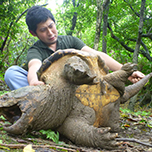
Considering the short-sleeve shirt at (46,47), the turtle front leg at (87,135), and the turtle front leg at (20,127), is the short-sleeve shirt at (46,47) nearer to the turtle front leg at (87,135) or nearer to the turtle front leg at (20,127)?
the turtle front leg at (87,135)

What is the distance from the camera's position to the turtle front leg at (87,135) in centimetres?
192

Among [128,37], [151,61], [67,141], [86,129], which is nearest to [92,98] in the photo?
[86,129]

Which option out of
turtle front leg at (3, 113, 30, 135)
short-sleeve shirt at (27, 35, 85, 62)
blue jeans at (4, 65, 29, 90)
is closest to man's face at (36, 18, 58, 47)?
short-sleeve shirt at (27, 35, 85, 62)

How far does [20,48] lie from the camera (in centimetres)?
897

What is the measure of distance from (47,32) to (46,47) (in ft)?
0.94

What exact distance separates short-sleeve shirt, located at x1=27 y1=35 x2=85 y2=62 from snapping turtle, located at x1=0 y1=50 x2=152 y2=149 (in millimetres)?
936

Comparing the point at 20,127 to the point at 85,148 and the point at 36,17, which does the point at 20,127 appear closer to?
the point at 85,148

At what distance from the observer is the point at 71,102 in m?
2.27

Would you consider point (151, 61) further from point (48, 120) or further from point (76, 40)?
point (48, 120)

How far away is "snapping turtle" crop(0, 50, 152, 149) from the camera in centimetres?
174

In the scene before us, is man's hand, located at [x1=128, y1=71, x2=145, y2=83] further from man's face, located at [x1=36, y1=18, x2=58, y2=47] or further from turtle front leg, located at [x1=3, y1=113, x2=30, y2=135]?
turtle front leg, located at [x1=3, y1=113, x2=30, y2=135]

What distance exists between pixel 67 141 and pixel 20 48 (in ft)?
25.2

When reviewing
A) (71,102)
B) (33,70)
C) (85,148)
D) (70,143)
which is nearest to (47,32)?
(33,70)

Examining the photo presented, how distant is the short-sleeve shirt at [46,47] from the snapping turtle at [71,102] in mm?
936
